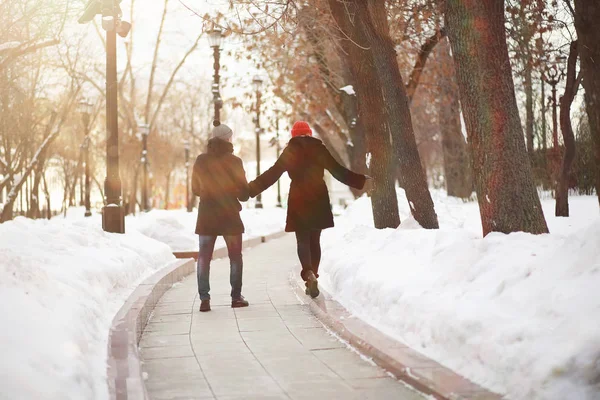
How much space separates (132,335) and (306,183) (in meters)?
3.15

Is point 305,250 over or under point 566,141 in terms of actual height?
under

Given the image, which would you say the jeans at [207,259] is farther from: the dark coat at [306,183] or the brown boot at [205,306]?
the dark coat at [306,183]

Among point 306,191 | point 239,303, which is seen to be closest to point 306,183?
point 306,191

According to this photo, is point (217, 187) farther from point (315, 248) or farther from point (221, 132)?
point (315, 248)

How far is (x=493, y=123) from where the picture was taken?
7617 mm

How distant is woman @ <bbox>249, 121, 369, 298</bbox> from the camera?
8828 millimetres

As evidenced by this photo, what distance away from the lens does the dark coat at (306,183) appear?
883cm

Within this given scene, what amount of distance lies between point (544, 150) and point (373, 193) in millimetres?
13872

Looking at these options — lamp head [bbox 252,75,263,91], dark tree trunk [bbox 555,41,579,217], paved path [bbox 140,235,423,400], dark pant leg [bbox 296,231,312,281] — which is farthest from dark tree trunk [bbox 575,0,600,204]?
lamp head [bbox 252,75,263,91]

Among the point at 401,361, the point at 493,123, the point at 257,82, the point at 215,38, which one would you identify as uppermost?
the point at 215,38

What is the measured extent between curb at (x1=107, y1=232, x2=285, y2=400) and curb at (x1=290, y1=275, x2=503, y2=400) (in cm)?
180

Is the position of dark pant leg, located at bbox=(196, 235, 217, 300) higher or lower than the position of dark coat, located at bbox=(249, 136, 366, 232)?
lower

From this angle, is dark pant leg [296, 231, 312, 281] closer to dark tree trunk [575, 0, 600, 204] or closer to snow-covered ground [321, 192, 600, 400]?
snow-covered ground [321, 192, 600, 400]

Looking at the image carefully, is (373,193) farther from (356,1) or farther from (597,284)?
(597,284)
